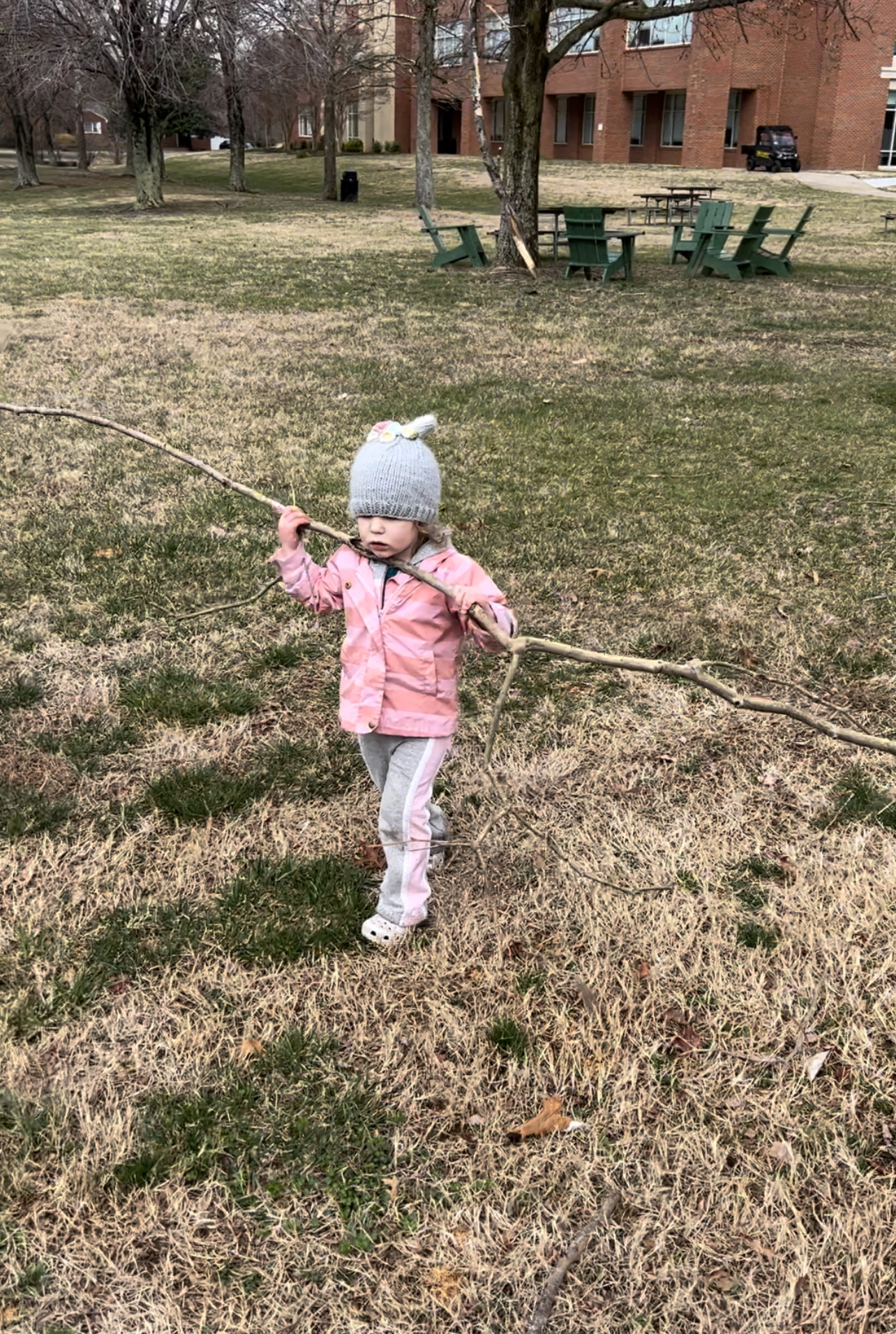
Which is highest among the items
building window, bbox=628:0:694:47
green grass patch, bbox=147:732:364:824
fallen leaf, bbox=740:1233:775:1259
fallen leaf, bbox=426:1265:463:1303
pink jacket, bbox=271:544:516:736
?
building window, bbox=628:0:694:47

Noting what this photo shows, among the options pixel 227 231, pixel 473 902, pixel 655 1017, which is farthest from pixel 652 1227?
pixel 227 231

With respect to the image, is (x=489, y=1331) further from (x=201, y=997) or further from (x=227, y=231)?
(x=227, y=231)

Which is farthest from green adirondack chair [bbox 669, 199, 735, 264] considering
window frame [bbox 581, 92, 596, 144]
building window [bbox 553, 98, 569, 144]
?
building window [bbox 553, 98, 569, 144]

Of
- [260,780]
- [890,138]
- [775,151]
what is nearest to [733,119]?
[775,151]

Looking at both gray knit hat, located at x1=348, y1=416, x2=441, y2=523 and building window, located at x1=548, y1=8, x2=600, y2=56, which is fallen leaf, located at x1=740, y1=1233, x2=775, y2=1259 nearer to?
gray knit hat, located at x1=348, y1=416, x2=441, y2=523

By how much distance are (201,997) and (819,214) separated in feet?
93.2

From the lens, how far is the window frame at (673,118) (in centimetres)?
4466

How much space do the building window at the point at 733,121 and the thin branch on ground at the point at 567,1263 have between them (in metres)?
48.1

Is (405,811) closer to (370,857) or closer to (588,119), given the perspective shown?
(370,857)

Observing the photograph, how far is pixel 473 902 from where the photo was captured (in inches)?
115

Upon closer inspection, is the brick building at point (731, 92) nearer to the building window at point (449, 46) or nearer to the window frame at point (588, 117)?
the building window at point (449, 46)

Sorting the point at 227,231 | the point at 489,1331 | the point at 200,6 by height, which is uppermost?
the point at 200,6

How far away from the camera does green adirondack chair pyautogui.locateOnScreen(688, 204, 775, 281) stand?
1498cm

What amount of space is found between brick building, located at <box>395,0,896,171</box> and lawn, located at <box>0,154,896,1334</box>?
37917 millimetres
